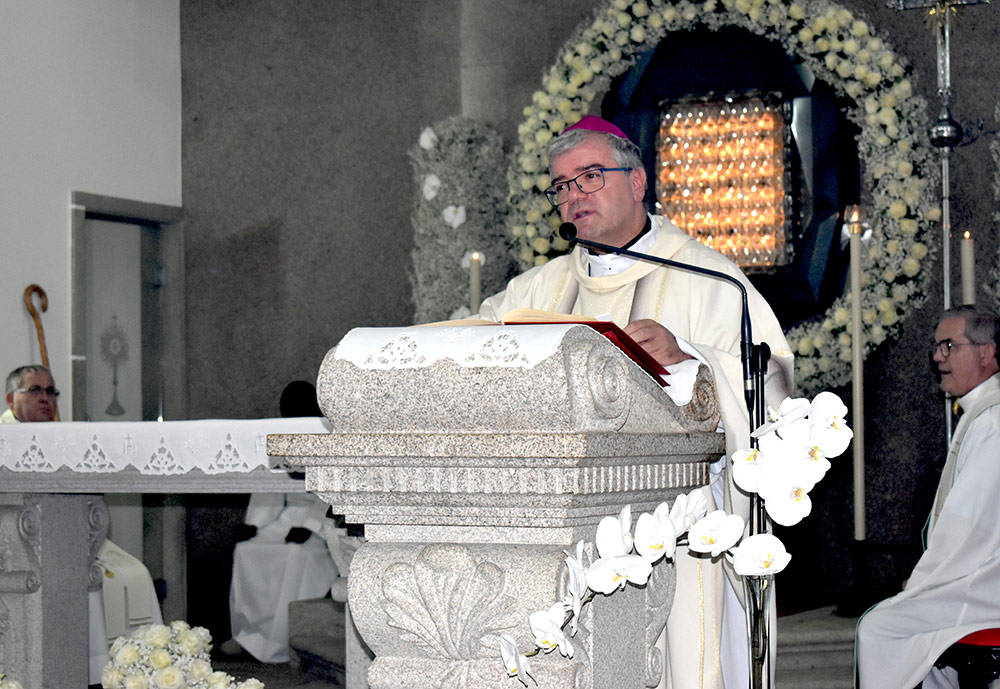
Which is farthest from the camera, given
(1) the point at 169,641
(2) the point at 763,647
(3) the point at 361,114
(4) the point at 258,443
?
(3) the point at 361,114

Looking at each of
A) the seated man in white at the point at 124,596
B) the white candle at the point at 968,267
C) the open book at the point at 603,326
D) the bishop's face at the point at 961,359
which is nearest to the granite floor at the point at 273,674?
the seated man in white at the point at 124,596

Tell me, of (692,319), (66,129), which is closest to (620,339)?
(692,319)

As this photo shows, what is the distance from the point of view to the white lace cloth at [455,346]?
198 cm

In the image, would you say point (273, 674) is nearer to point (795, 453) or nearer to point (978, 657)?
point (978, 657)

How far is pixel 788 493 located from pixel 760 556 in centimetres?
9

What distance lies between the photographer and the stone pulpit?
1950mm

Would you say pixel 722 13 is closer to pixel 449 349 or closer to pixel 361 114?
pixel 361 114

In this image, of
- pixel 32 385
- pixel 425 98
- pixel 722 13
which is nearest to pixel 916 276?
pixel 722 13

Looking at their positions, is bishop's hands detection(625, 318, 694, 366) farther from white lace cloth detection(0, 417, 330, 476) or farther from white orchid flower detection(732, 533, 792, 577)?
white lace cloth detection(0, 417, 330, 476)

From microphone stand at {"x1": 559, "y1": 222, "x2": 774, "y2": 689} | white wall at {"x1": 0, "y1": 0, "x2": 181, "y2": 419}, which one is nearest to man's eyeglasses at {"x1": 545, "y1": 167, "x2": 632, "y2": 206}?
microphone stand at {"x1": 559, "y1": 222, "x2": 774, "y2": 689}

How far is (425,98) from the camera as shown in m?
7.58

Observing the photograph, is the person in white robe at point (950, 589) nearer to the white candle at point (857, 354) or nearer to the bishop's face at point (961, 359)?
the bishop's face at point (961, 359)

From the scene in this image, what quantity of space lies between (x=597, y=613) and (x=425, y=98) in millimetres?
5850

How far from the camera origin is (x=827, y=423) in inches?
73.3
